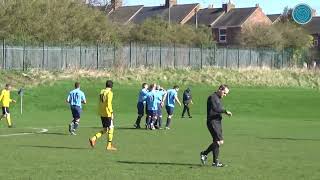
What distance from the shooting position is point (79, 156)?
58.4 ft

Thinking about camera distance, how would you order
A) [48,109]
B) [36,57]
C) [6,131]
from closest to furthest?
1. [6,131]
2. [48,109]
3. [36,57]

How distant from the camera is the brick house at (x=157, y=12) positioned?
111 meters

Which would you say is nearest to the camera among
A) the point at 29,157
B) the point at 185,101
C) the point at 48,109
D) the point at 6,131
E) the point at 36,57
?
the point at 29,157

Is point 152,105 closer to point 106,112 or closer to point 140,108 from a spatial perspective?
point 140,108

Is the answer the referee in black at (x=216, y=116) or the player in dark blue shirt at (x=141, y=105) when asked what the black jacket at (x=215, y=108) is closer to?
the referee in black at (x=216, y=116)

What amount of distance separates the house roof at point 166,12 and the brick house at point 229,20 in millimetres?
1593

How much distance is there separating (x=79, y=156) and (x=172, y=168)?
3230 millimetres

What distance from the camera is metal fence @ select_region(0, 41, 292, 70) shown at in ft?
171

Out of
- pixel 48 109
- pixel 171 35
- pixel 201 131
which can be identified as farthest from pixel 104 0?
pixel 201 131

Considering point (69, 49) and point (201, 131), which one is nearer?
point (201, 131)

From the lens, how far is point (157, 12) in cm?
11438

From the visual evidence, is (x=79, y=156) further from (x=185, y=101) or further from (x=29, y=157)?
(x=185, y=101)

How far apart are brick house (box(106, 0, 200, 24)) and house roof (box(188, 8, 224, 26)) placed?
3.10ft

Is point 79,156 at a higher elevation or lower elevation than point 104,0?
lower
